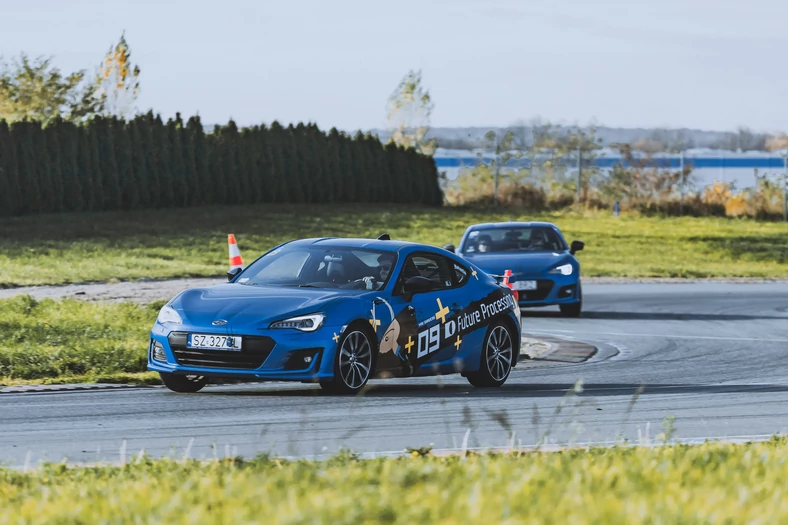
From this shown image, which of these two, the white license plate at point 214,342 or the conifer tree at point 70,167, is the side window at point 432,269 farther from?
the conifer tree at point 70,167

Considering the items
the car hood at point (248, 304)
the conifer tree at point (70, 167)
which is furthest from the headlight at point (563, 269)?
the conifer tree at point (70, 167)

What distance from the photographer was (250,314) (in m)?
11.6

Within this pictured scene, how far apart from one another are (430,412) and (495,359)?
269cm

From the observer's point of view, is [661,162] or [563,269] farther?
[661,162]

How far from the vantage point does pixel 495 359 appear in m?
13.6

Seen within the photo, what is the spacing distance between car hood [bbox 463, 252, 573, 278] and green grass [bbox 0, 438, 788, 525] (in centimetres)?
1422

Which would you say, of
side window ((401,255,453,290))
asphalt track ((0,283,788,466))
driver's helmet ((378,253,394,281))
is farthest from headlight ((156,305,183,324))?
side window ((401,255,453,290))

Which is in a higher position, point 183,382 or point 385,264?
point 385,264

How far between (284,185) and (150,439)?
139 feet

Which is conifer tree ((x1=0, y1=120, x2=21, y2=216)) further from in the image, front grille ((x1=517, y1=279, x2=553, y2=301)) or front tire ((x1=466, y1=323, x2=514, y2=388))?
front tire ((x1=466, y1=323, x2=514, y2=388))

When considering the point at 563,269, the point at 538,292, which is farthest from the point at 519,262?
the point at 563,269

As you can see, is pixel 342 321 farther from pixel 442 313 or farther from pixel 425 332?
pixel 442 313

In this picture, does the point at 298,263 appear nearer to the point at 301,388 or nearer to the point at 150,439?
the point at 301,388

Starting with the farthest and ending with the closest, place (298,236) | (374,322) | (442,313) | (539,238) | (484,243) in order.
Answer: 1. (298,236)
2. (539,238)
3. (484,243)
4. (442,313)
5. (374,322)
